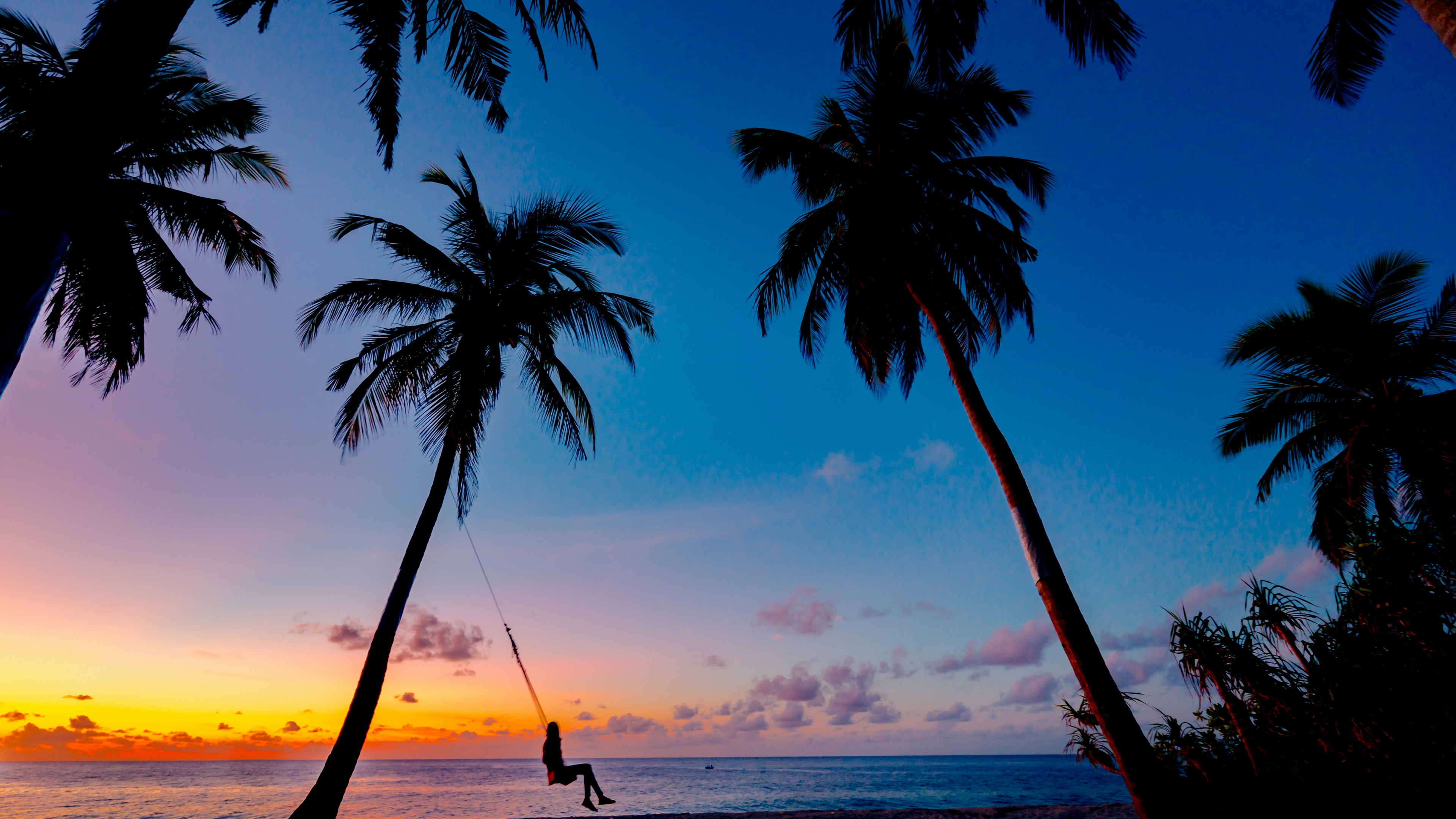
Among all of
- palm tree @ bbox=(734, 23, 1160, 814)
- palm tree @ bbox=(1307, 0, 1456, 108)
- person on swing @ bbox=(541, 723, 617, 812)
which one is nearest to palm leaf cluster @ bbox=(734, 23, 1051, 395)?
palm tree @ bbox=(734, 23, 1160, 814)

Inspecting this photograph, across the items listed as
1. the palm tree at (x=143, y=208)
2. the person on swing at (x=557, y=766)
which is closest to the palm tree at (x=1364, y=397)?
the person on swing at (x=557, y=766)

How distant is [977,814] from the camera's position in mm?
9445

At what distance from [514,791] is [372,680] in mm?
48931

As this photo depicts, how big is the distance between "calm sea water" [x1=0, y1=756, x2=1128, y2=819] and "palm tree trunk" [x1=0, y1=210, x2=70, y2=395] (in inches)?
506

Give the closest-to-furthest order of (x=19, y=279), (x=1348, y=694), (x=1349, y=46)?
(x=19, y=279) → (x=1349, y=46) → (x=1348, y=694)

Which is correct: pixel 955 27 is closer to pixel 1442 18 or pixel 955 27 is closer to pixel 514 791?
pixel 1442 18

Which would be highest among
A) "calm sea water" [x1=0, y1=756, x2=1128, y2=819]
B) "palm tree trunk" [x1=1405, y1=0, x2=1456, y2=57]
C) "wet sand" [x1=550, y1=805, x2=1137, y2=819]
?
"palm tree trunk" [x1=1405, y1=0, x2=1456, y2=57]

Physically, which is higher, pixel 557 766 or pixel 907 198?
pixel 907 198

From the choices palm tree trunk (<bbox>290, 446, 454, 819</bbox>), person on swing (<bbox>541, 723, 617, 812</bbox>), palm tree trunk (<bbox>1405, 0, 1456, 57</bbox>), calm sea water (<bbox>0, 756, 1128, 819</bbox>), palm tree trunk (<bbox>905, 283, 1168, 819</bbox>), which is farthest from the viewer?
calm sea water (<bbox>0, 756, 1128, 819</bbox>)

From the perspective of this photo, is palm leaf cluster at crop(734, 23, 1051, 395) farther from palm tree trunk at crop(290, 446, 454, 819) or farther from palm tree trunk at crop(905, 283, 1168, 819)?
palm tree trunk at crop(290, 446, 454, 819)

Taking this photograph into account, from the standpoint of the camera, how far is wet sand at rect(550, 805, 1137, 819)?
9281 mm

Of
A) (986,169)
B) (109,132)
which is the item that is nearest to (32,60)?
(109,132)

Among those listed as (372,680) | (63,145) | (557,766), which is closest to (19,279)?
(63,145)

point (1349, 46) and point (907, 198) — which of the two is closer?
point (1349, 46)
